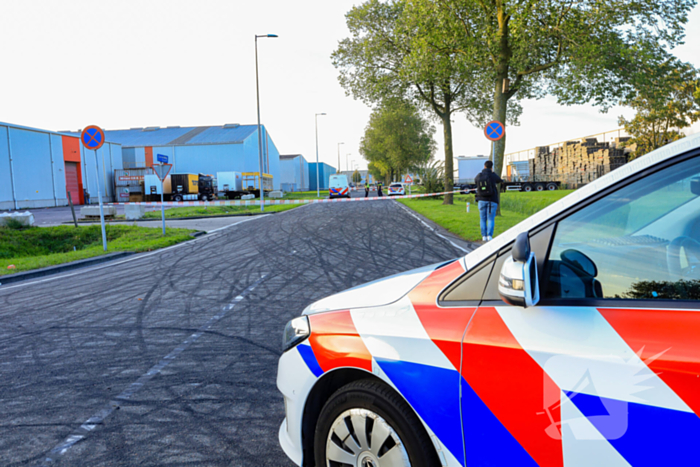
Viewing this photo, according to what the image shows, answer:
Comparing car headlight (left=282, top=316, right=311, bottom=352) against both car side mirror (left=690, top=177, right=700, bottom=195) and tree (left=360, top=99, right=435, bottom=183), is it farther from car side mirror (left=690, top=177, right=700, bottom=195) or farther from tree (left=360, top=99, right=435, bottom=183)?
tree (left=360, top=99, right=435, bottom=183)

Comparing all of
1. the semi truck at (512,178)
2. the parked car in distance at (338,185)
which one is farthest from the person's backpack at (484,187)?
the parked car in distance at (338,185)

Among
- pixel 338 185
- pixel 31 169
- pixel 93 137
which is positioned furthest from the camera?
pixel 338 185

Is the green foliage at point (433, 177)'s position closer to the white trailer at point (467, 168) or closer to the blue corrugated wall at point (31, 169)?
the white trailer at point (467, 168)

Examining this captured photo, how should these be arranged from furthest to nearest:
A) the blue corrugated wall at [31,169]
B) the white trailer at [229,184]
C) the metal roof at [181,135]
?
the metal roof at [181,135] → the white trailer at [229,184] → the blue corrugated wall at [31,169]

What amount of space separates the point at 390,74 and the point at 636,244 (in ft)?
87.6

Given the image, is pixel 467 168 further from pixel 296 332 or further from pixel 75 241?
pixel 296 332

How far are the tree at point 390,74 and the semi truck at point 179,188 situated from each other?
85.2ft

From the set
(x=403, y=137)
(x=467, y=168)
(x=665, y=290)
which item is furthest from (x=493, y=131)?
(x=403, y=137)

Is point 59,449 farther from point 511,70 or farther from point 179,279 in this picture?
point 511,70

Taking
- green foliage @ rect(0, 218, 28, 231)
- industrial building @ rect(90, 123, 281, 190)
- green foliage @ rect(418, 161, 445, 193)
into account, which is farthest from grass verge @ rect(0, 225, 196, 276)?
industrial building @ rect(90, 123, 281, 190)

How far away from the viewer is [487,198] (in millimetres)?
12453

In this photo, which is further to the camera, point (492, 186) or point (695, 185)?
point (492, 186)

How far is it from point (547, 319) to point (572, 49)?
57.4ft

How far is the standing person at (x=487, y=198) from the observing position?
12430mm
